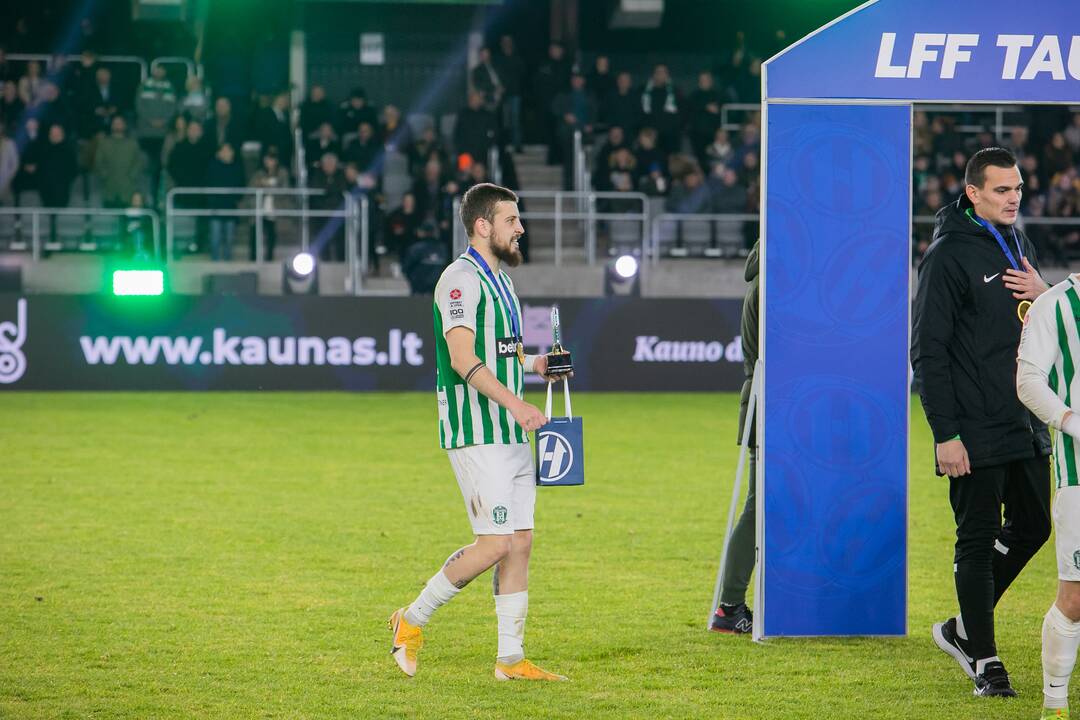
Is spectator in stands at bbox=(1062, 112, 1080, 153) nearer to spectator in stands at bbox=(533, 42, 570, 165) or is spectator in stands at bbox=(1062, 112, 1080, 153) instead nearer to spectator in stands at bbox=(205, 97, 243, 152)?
spectator in stands at bbox=(533, 42, 570, 165)

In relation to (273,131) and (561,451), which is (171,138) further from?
(561,451)

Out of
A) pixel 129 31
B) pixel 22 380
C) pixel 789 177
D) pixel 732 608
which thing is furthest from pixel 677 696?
pixel 129 31

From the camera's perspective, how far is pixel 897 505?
686cm

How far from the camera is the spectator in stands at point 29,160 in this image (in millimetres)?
22234

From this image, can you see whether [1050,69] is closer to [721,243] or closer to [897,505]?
[897,505]

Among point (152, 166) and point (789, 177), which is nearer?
point (789, 177)

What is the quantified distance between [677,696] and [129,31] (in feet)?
74.8

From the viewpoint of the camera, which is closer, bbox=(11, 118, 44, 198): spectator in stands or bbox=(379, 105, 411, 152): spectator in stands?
bbox=(11, 118, 44, 198): spectator in stands

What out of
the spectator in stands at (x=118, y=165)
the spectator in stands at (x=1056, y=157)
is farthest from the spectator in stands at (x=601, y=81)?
the spectator in stands at (x=118, y=165)

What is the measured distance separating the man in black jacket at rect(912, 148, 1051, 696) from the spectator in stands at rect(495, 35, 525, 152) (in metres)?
18.7

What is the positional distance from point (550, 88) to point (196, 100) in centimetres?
558

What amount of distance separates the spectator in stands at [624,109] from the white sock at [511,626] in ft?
59.7

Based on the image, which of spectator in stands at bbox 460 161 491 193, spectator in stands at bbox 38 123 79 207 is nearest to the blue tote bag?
spectator in stands at bbox 460 161 491 193

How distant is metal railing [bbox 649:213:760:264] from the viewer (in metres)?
21.6
